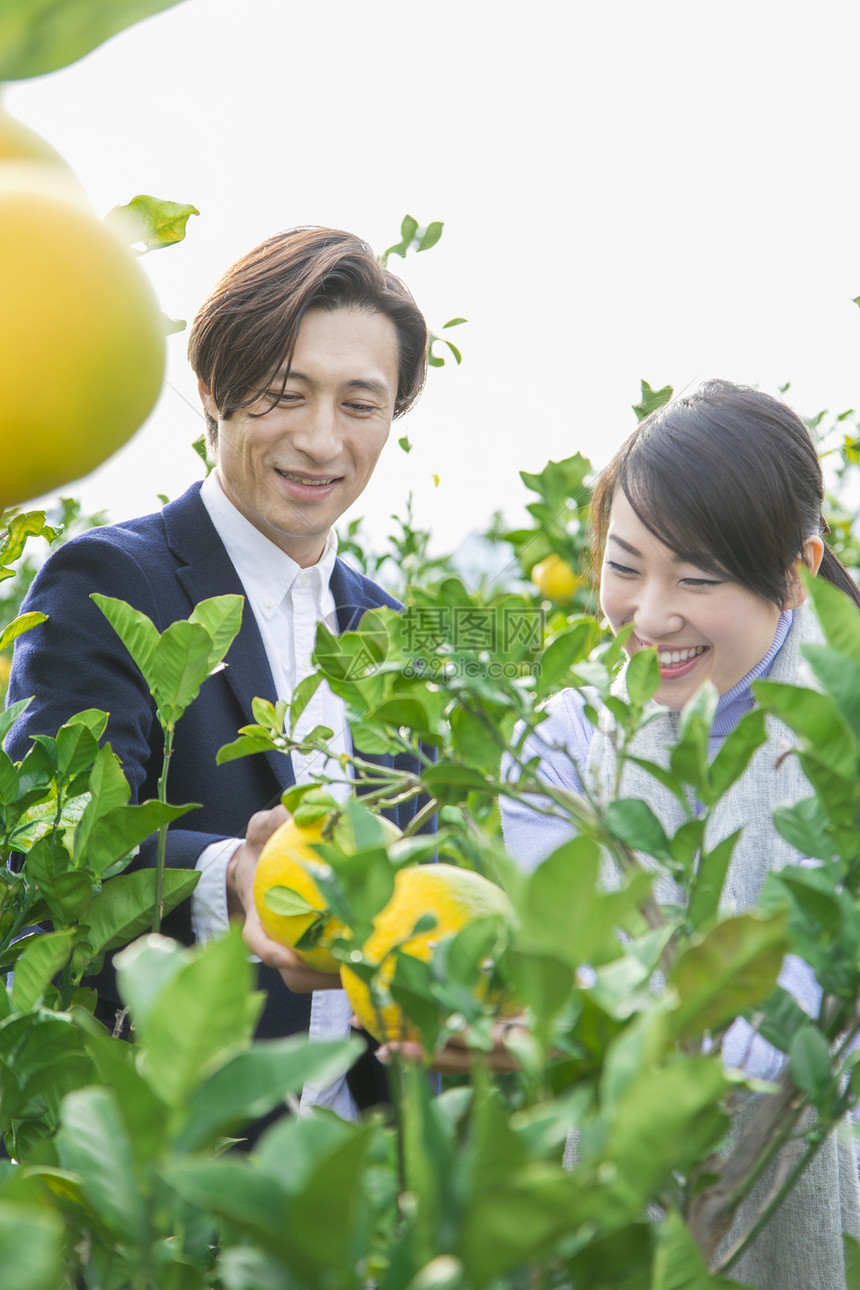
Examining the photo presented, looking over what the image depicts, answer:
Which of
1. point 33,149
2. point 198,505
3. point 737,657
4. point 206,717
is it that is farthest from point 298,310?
point 33,149

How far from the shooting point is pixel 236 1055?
25cm

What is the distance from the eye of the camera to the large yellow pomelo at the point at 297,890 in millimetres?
479

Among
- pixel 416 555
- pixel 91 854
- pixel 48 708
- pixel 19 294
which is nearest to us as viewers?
pixel 19 294

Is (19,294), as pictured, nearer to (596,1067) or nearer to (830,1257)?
(596,1067)

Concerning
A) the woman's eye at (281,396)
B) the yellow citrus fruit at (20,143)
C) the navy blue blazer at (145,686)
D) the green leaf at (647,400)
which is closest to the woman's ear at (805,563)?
the green leaf at (647,400)

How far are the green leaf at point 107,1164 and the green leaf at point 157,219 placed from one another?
34 centimetres

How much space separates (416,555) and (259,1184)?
1601mm

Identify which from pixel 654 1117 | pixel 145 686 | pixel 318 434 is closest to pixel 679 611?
pixel 318 434

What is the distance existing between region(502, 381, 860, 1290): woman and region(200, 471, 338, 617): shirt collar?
1.13 feet

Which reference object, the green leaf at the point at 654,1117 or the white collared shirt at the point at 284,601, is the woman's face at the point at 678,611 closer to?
the white collared shirt at the point at 284,601

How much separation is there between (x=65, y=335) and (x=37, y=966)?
1.03 feet

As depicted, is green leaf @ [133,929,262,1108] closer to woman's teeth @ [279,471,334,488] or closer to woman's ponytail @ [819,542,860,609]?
woman's teeth @ [279,471,334,488]

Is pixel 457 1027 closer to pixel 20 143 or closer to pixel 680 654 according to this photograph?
pixel 20 143

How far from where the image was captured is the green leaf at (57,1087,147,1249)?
0.26 m
